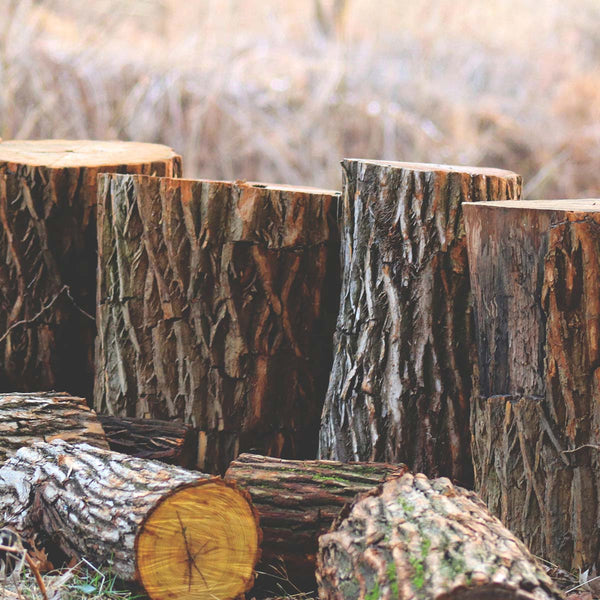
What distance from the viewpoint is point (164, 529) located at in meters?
2.02

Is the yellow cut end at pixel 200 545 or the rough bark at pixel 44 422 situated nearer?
the yellow cut end at pixel 200 545

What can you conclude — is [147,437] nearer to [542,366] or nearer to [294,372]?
[294,372]

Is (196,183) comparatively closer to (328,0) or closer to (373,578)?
(373,578)

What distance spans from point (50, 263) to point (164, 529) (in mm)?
1503

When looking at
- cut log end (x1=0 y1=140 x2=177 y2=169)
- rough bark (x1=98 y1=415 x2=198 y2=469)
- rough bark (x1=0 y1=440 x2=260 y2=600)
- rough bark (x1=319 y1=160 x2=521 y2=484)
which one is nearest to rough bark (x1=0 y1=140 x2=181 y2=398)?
cut log end (x1=0 y1=140 x2=177 y2=169)

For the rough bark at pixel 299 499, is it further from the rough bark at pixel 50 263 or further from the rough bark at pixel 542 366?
the rough bark at pixel 50 263

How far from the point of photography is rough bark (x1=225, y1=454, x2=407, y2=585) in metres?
2.29

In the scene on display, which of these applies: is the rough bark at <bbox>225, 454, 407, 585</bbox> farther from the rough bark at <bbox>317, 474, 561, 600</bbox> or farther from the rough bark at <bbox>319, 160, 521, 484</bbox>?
the rough bark at <bbox>319, 160, 521, 484</bbox>

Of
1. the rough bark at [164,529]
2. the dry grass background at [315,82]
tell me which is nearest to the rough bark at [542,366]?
the rough bark at [164,529]

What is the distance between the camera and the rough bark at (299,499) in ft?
7.53

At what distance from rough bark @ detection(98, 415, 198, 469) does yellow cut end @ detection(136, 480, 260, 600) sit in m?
0.68

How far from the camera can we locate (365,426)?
275 centimetres

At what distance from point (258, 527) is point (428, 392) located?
823 millimetres

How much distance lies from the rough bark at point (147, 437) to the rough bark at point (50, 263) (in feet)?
1.80
